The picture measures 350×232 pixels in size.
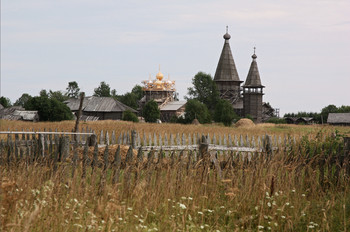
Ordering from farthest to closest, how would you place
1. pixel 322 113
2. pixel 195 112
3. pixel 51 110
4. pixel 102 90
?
pixel 102 90 → pixel 322 113 → pixel 195 112 → pixel 51 110

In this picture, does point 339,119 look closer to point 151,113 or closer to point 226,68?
point 226,68

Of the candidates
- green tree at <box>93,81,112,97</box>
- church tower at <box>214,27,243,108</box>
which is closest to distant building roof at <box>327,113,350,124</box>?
church tower at <box>214,27,243,108</box>

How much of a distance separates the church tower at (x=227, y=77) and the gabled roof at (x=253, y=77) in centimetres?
402

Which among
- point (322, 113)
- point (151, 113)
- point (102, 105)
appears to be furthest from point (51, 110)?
point (322, 113)

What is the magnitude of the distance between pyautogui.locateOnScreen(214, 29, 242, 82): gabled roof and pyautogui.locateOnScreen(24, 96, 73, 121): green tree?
30.8 meters

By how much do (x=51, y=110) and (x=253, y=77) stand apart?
110ft

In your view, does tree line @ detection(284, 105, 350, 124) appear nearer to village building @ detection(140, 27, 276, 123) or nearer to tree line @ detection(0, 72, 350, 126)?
tree line @ detection(0, 72, 350, 126)

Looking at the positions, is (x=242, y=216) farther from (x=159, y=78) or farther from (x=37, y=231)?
(x=159, y=78)

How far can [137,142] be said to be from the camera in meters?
16.0

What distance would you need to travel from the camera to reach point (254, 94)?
66188 millimetres

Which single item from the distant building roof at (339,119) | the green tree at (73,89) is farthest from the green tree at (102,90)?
the distant building roof at (339,119)

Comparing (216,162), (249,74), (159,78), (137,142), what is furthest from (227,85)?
(216,162)

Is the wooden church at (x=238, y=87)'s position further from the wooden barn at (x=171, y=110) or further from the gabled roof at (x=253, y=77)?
the wooden barn at (x=171, y=110)

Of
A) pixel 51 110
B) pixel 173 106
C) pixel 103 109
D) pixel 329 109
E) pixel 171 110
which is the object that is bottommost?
pixel 51 110
